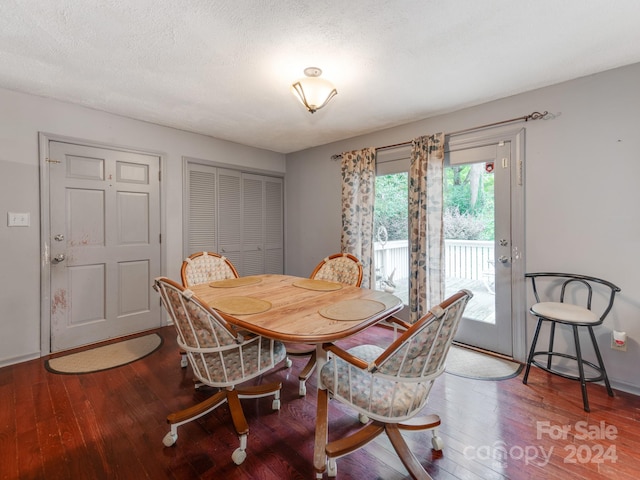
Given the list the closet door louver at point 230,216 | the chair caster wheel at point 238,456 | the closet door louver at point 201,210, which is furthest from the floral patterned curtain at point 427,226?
the closet door louver at point 201,210

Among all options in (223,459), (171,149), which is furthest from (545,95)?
(171,149)

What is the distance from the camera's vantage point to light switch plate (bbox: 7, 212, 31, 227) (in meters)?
2.48

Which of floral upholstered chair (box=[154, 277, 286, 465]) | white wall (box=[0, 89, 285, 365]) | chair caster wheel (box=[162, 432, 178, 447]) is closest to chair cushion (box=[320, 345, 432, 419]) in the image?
floral upholstered chair (box=[154, 277, 286, 465])

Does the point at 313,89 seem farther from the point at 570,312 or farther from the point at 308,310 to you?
the point at 570,312

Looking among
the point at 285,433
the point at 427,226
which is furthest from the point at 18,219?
the point at 427,226

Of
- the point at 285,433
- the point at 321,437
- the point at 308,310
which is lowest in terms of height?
the point at 285,433

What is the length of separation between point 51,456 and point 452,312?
2.16 meters

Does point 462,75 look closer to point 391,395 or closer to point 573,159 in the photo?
point 573,159

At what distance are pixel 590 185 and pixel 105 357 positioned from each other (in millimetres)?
Result: 4408

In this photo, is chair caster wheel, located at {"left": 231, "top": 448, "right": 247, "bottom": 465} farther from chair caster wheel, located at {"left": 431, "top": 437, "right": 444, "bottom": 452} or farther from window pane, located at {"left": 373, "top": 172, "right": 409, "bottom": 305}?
window pane, located at {"left": 373, "top": 172, "right": 409, "bottom": 305}

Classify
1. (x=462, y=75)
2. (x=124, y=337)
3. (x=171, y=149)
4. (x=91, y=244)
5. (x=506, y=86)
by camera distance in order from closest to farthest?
(x=462, y=75), (x=506, y=86), (x=91, y=244), (x=124, y=337), (x=171, y=149)

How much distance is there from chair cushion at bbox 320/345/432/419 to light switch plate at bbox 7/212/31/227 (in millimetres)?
2976

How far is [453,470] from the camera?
1.42 meters

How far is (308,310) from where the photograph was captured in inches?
67.3
